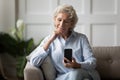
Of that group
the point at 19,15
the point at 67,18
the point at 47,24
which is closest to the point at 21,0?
the point at 19,15

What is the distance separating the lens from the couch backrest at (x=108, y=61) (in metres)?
2.84

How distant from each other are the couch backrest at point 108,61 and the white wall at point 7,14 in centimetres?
155

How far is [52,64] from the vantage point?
264 centimetres

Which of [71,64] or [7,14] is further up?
[7,14]

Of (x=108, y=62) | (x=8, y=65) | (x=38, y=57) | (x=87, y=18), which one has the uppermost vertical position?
(x=87, y=18)

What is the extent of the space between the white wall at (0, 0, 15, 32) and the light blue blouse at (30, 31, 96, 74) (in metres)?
1.49

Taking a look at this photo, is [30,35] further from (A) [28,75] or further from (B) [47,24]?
(A) [28,75]

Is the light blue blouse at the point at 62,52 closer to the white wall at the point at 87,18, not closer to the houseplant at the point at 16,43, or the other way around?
the houseplant at the point at 16,43

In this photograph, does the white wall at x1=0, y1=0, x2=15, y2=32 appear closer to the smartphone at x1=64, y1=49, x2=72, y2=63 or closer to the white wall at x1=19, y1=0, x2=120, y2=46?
the white wall at x1=19, y1=0, x2=120, y2=46

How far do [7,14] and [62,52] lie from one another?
1.66 metres

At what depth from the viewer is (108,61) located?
2.88 meters

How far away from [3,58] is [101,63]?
176cm

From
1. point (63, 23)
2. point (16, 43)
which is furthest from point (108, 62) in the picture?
point (16, 43)

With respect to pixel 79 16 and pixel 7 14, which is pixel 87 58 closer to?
pixel 79 16
